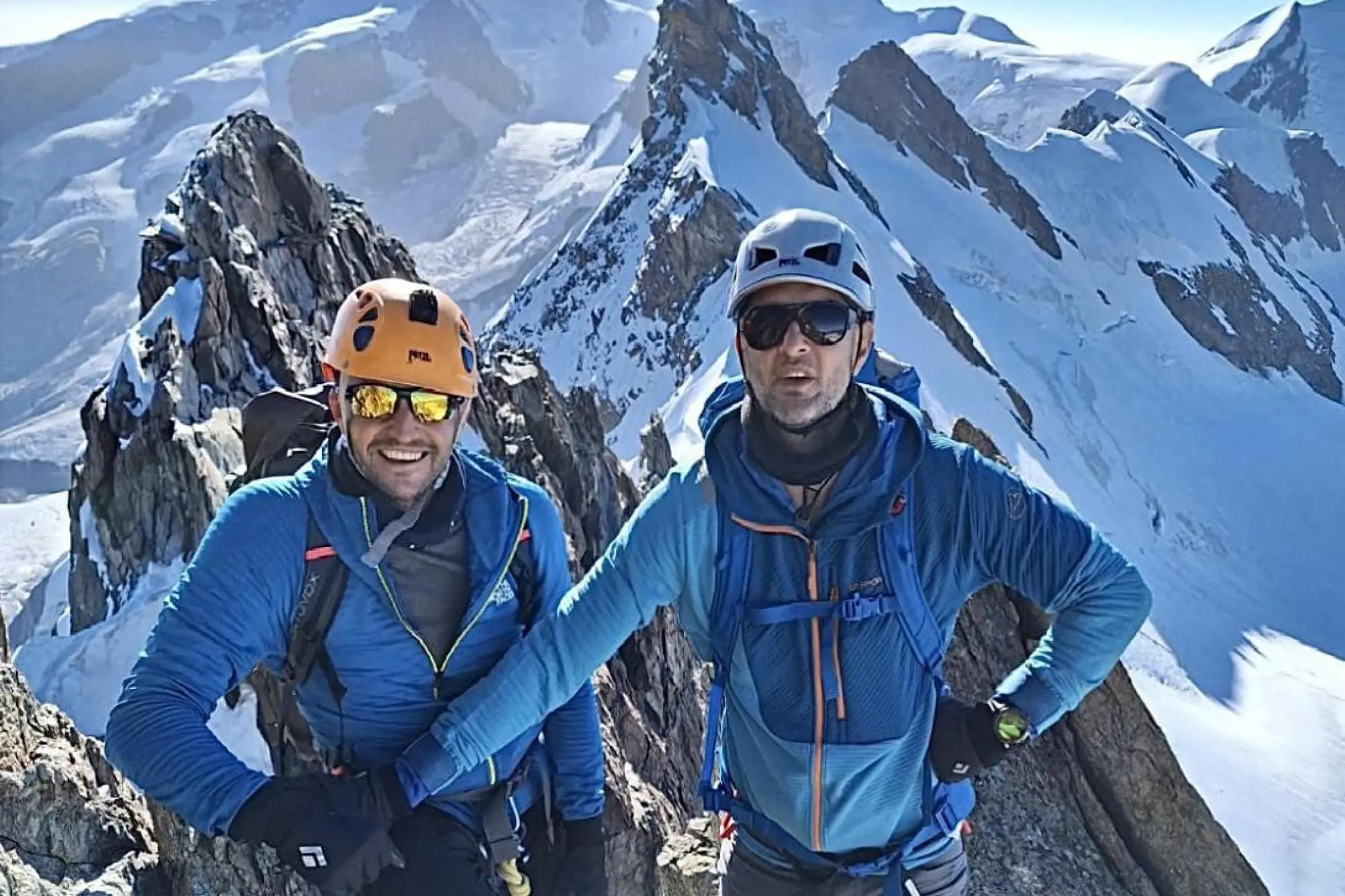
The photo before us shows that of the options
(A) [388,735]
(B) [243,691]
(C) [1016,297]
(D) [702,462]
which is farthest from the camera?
(C) [1016,297]

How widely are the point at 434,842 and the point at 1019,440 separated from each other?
51189mm

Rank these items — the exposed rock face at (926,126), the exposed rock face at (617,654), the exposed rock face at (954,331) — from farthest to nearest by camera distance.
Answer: the exposed rock face at (926,126), the exposed rock face at (954,331), the exposed rock face at (617,654)

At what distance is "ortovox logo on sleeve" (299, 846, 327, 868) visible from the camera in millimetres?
3451

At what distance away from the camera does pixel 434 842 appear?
4020mm

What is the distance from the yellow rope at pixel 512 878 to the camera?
412cm

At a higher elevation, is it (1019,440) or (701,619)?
(701,619)

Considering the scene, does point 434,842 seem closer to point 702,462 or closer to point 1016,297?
point 702,462

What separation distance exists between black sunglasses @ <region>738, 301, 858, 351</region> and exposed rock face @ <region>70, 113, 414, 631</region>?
1102 cm

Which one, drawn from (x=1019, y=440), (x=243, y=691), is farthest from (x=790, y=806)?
(x=1019, y=440)

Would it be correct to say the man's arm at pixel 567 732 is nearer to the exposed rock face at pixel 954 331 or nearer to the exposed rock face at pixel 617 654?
the exposed rock face at pixel 617 654

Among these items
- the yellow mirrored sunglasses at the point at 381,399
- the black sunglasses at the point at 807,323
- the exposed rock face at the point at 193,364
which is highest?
the black sunglasses at the point at 807,323

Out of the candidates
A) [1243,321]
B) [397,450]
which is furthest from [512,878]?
[1243,321]

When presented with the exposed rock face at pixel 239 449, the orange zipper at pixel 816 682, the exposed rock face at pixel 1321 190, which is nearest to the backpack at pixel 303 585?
the exposed rock face at pixel 239 449

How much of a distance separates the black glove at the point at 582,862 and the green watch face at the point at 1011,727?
1.76 m
